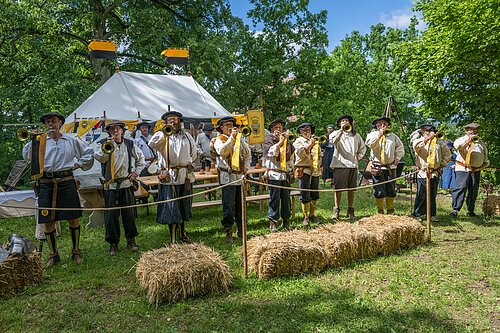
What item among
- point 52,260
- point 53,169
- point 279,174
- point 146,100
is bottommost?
point 52,260

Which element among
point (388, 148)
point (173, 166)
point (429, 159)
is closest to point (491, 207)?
point (429, 159)

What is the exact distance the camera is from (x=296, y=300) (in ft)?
11.9

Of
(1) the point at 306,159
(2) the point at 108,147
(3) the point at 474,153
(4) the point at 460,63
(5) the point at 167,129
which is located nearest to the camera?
(5) the point at 167,129

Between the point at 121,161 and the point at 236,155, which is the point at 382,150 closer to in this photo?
the point at 236,155

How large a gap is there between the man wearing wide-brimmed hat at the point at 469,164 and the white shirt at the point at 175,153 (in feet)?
16.9

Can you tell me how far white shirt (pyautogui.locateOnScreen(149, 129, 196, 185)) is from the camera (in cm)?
506

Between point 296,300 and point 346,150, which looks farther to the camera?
point 346,150

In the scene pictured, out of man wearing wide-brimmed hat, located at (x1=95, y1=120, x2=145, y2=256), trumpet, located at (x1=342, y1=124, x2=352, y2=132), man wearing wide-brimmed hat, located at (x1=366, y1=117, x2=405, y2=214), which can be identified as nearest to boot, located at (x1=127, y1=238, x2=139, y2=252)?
man wearing wide-brimmed hat, located at (x1=95, y1=120, x2=145, y2=256)

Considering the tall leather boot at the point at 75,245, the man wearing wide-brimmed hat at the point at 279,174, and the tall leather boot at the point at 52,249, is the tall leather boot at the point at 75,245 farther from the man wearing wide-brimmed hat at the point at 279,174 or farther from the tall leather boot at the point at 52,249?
the man wearing wide-brimmed hat at the point at 279,174

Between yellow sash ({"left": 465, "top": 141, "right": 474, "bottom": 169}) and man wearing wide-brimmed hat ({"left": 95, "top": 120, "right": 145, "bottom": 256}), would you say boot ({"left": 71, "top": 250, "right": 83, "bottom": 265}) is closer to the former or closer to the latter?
man wearing wide-brimmed hat ({"left": 95, "top": 120, "right": 145, "bottom": 256})

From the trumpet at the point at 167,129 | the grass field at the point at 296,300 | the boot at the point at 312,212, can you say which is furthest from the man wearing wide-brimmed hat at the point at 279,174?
the trumpet at the point at 167,129

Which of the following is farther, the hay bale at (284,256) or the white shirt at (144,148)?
the white shirt at (144,148)

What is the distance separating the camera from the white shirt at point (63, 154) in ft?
15.0

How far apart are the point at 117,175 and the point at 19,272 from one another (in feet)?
5.25
